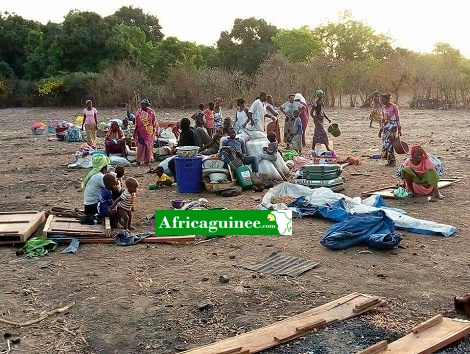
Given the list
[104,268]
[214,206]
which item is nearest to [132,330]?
[104,268]

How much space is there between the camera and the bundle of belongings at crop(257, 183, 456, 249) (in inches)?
245

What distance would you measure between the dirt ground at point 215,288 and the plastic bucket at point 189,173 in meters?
1.29

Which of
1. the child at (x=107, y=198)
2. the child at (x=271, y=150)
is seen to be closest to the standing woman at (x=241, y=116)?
the child at (x=271, y=150)

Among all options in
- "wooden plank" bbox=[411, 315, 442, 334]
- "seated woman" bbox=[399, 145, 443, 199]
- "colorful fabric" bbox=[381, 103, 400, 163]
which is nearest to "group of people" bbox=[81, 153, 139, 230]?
"wooden plank" bbox=[411, 315, 442, 334]

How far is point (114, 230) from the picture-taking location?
23.2ft

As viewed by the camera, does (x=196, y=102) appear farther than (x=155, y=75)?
No

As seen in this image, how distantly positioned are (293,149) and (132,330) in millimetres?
9144

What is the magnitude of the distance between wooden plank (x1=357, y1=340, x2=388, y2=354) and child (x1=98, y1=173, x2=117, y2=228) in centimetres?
409

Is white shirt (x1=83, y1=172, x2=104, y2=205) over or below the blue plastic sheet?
over

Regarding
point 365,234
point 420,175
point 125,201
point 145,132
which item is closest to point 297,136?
point 145,132

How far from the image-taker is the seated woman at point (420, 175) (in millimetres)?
8359

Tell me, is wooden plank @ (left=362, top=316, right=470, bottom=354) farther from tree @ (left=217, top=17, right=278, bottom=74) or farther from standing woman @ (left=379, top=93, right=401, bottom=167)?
tree @ (left=217, top=17, right=278, bottom=74)

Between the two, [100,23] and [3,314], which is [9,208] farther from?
[100,23]

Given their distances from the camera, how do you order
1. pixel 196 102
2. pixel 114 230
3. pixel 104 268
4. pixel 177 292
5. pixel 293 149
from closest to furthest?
pixel 177 292, pixel 104 268, pixel 114 230, pixel 293 149, pixel 196 102
